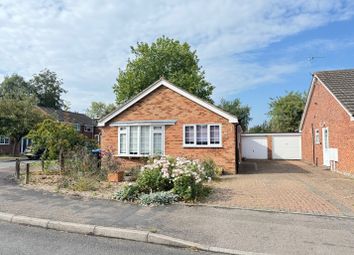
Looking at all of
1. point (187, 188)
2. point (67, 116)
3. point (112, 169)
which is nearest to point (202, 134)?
point (112, 169)

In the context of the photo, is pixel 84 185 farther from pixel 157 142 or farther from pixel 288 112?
pixel 288 112

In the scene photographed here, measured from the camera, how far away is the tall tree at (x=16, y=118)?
1367 inches

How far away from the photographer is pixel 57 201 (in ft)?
31.9

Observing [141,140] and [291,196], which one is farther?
[141,140]

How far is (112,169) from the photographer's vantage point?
14930 mm

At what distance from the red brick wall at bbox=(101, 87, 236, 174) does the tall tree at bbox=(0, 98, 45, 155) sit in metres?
20.0

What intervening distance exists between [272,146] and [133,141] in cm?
1821

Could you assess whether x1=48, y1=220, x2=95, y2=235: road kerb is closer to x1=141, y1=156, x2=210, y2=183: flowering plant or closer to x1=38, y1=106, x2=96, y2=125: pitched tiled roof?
x1=141, y1=156, x2=210, y2=183: flowering plant

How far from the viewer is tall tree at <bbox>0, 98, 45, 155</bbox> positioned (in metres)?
34.7

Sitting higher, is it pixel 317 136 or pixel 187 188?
pixel 317 136

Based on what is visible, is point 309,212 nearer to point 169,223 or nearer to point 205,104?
point 169,223

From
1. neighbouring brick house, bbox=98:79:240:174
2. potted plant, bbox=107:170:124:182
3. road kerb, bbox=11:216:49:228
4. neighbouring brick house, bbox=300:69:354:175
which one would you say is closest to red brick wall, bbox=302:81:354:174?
neighbouring brick house, bbox=300:69:354:175

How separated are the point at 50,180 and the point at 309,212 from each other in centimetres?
1086

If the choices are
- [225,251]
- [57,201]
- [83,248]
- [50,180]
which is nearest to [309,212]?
[225,251]
